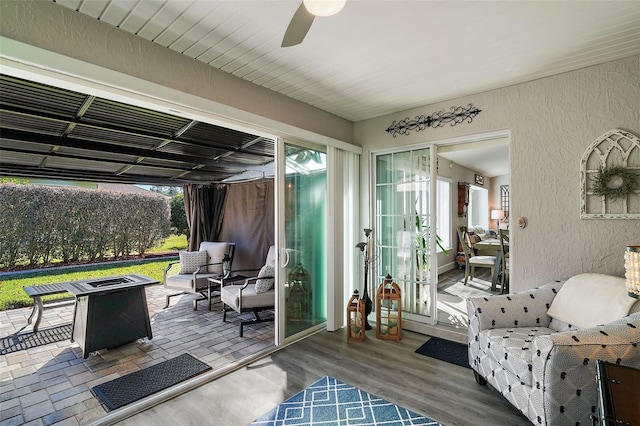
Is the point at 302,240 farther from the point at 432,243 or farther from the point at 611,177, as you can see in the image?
the point at 611,177

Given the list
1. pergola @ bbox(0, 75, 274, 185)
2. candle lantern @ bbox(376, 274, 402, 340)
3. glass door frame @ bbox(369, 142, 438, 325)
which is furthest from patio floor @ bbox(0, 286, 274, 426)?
pergola @ bbox(0, 75, 274, 185)

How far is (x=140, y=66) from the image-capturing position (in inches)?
84.0

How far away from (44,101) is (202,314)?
3.07 meters

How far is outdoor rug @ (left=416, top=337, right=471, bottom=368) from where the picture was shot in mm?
2931

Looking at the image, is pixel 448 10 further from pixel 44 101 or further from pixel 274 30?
pixel 44 101

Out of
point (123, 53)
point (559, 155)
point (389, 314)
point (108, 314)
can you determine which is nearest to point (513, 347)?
point (389, 314)

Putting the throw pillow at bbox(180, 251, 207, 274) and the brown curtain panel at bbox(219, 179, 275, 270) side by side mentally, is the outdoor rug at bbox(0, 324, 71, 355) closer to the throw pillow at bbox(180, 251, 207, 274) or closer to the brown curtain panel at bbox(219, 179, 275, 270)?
the throw pillow at bbox(180, 251, 207, 274)

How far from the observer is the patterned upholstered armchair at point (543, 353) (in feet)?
5.39

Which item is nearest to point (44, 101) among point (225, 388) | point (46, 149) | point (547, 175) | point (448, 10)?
point (46, 149)

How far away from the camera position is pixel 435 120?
3.52 metres

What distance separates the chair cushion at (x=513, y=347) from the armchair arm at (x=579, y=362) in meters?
0.21

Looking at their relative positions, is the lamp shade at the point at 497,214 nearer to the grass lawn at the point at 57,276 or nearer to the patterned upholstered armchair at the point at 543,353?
the patterned upholstered armchair at the point at 543,353

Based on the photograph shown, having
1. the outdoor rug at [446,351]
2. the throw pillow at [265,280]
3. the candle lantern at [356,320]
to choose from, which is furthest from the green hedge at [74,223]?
the outdoor rug at [446,351]

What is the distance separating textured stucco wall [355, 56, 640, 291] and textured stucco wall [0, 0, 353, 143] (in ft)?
7.56
